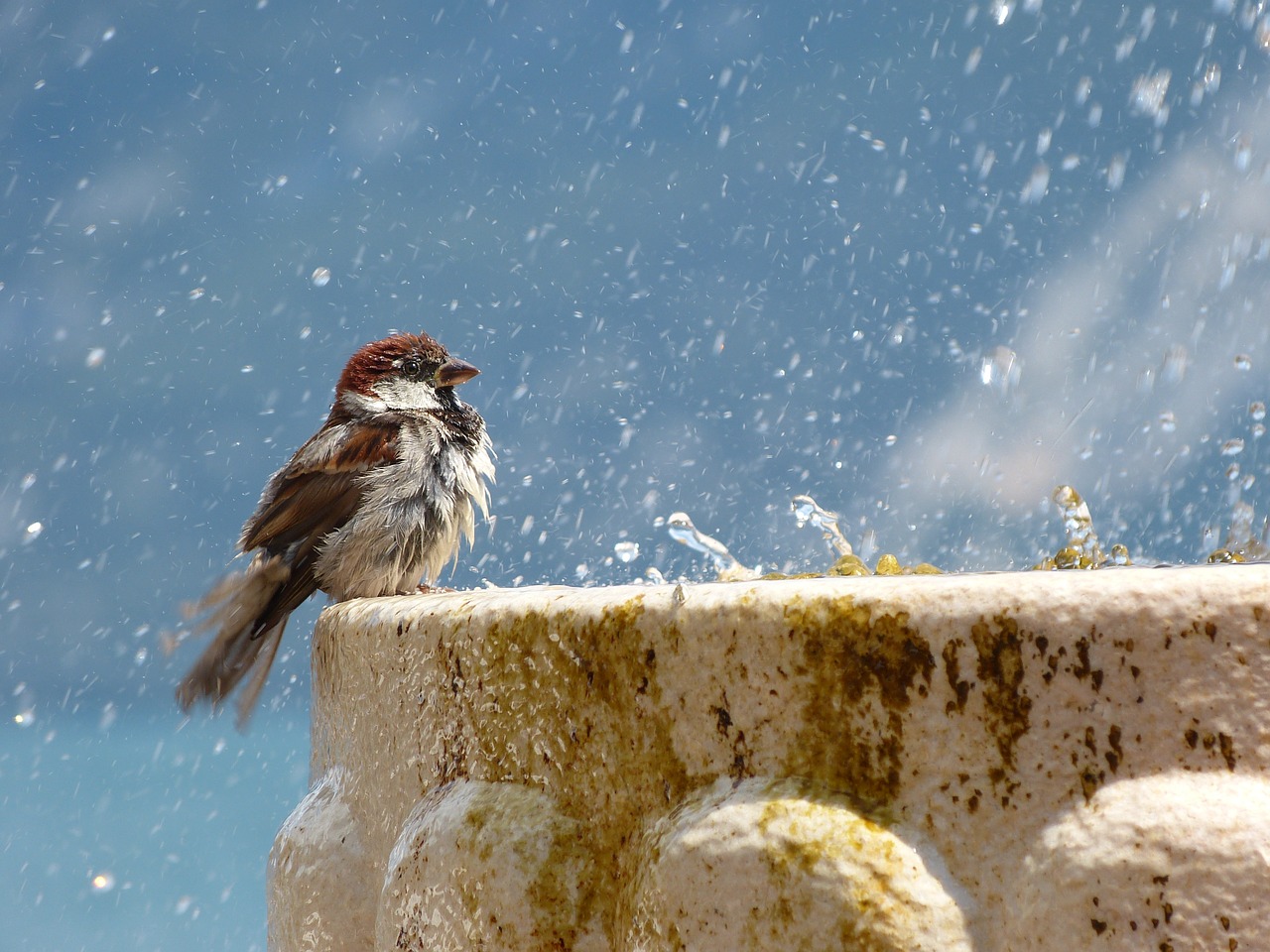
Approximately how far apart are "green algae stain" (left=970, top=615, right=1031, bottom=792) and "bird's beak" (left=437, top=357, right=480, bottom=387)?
2880 millimetres

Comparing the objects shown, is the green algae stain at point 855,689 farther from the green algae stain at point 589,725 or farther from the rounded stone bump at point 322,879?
the rounded stone bump at point 322,879

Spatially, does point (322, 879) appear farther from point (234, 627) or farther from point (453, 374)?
point (453, 374)

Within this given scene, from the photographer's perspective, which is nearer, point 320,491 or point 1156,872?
point 1156,872

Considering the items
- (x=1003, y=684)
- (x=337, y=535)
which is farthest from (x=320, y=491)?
(x=1003, y=684)

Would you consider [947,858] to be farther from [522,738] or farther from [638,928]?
[522,738]

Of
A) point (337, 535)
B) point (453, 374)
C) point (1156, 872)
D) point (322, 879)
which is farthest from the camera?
point (453, 374)

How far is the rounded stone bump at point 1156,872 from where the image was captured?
1163 millimetres

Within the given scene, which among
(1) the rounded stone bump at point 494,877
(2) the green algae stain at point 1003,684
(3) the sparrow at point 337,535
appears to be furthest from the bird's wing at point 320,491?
(2) the green algae stain at point 1003,684

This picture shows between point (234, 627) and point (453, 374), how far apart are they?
4.05 feet

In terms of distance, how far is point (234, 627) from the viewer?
3.22 metres

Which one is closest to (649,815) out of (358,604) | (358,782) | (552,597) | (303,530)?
(552,597)

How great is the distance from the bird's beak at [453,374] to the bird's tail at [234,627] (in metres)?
0.98

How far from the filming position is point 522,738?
1653 mm

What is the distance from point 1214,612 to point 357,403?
3084mm
